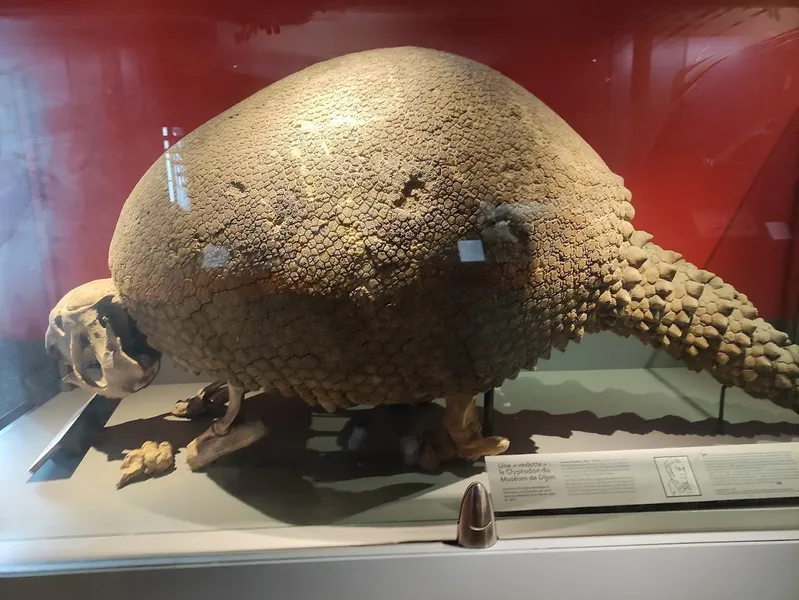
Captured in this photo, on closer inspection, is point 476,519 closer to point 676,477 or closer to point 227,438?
point 676,477

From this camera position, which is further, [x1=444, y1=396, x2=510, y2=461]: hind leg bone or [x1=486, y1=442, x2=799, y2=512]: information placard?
[x1=444, y1=396, x2=510, y2=461]: hind leg bone

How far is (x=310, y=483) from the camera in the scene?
128 cm

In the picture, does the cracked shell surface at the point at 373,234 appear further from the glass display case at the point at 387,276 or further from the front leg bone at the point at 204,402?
the front leg bone at the point at 204,402

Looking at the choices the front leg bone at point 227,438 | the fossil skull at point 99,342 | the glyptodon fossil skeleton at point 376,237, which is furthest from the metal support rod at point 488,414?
the fossil skull at point 99,342

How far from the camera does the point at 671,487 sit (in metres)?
1.14

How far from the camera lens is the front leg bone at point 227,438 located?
1.33 metres

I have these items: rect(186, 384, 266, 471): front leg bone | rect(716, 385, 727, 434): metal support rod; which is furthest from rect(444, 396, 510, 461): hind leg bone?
rect(716, 385, 727, 434): metal support rod

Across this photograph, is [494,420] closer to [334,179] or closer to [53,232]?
[334,179]

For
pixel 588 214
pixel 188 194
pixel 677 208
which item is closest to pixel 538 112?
pixel 588 214

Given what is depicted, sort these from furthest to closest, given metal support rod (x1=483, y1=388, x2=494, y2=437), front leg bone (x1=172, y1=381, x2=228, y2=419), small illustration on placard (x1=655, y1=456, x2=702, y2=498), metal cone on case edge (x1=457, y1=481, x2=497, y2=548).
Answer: front leg bone (x1=172, y1=381, x2=228, y2=419)
metal support rod (x1=483, y1=388, x2=494, y2=437)
small illustration on placard (x1=655, y1=456, x2=702, y2=498)
metal cone on case edge (x1=457, y1=481, x2=497, y2=548)

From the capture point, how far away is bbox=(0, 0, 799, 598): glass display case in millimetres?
1039

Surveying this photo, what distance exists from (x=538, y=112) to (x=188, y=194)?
0.65 meters

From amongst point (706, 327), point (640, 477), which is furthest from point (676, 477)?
point (706, 327)

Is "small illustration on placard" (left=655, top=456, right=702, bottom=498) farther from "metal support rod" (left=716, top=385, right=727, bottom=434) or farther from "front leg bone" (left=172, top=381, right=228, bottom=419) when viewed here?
"front leg bone" (left=172, top=381, right=228, bottom=419)
